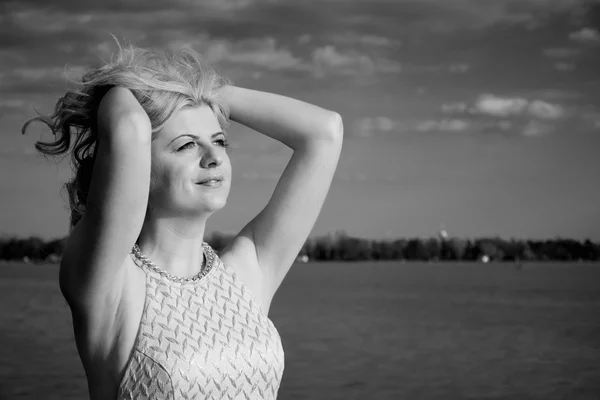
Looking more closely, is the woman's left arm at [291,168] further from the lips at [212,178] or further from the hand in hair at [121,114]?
the hand in hair at [121,114]

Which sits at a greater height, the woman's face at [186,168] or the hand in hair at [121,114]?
the hand in hair at [121,114]

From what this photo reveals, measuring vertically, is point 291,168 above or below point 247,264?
above

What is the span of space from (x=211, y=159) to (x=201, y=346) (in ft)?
1.70

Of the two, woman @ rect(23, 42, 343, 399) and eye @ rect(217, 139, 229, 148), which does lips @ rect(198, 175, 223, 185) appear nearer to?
woman @ rect(23, 42, 343, 399)

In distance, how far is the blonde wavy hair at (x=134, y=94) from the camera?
265 cm

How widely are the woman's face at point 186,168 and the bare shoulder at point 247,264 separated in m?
0.33

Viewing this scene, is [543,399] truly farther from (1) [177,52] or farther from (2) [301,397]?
(1) [177,52]

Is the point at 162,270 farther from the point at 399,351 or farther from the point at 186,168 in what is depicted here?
the point at 399,351

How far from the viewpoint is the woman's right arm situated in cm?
233

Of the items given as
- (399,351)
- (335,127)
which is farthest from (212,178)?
(399,351)

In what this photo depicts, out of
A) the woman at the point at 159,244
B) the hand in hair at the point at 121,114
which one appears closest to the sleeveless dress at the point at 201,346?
the woman at the point at 159,244

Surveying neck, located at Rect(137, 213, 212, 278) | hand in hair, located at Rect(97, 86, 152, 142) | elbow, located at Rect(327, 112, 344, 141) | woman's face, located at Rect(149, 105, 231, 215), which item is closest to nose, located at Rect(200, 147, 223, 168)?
woman's face, located at Rect(149, 105, 231, 215)

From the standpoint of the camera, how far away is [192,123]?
2730 mm

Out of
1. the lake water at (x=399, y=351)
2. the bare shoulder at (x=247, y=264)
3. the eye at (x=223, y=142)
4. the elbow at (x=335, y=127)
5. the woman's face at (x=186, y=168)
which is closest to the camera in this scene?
the woman's face at (x=186, y=168)
